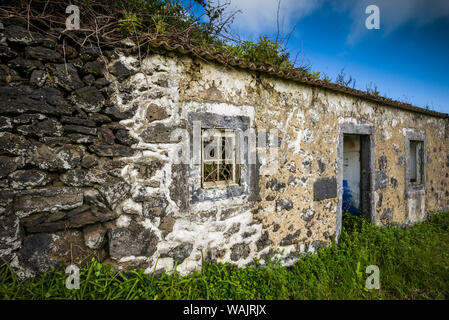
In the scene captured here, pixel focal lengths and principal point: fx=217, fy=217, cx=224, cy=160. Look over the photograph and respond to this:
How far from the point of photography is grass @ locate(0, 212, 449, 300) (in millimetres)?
1935

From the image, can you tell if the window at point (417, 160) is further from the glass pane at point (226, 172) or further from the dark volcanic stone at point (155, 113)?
the dark volcanic stone at point (155, 113)

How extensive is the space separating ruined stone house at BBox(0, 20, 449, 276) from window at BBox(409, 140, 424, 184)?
3475 mm

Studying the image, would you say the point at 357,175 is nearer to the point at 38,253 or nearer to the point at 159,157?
the point at 159,157

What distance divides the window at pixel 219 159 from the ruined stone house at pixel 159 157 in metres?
0.02

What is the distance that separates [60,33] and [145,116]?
1.02 m

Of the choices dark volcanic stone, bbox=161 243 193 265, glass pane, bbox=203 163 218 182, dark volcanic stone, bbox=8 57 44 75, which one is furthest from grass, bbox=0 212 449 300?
dark volcanic stone, bbox=8 57 44 75

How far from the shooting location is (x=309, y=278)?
305 cm

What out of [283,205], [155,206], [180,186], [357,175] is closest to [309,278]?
[283,205]

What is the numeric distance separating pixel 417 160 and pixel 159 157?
6.74 metres

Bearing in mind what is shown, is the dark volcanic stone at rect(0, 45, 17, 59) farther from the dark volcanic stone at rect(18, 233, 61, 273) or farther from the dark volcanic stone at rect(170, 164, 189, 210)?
the dark volcanic stone at rect(170, 164, 189, 210)

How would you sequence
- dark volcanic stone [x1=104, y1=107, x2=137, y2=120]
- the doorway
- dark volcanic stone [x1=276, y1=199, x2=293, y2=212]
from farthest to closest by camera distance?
the doorway → dark volcanic stone [x1=276, y1=199, x2=293, y2=212] → dark volcanic stone [x1=104, y1=107, x2=137, y2=120]

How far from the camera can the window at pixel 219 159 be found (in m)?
2.70

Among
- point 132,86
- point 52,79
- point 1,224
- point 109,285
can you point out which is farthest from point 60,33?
point 109,285
